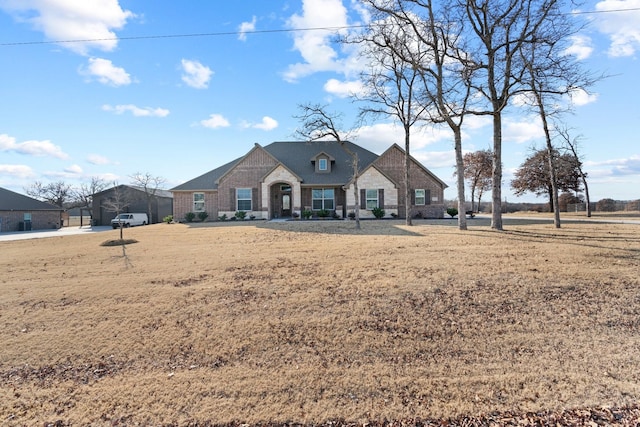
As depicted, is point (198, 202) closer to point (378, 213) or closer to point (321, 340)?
point (378, 213)

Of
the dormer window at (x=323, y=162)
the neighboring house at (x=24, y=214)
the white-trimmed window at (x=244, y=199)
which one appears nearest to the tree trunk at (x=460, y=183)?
the dormer window at (x=323, y=162)

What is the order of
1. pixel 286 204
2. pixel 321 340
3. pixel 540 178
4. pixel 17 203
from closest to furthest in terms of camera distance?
pixel 321 340
pixel 286 204
pixel 17 203
pixel 540 178

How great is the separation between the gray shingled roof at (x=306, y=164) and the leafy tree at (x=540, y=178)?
87.5 feet

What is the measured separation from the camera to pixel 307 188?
2861cm

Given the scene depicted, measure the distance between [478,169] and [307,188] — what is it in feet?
109

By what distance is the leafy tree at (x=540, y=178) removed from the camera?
41334 millimetres

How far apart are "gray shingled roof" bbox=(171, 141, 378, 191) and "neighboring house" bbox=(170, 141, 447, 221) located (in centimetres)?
9

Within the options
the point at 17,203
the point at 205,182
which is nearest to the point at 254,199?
the point at 205,182

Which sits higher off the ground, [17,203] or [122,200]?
[122,200]

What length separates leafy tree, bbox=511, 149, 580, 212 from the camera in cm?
4133

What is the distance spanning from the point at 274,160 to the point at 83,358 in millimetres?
24814

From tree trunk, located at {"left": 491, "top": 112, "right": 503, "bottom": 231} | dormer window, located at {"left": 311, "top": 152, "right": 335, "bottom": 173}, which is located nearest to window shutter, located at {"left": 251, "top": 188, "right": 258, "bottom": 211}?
dormer window, located at {"left": 311, "top": 152, "right": 335, "bottom": 173}

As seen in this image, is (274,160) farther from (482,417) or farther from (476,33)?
(482,417)

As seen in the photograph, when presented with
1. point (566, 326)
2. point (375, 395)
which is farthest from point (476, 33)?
point (375, 395)
